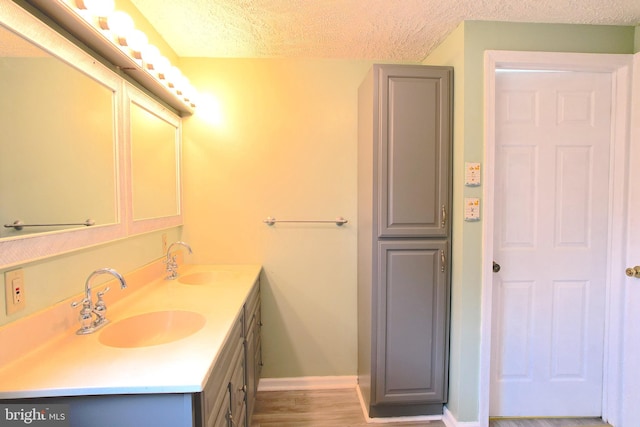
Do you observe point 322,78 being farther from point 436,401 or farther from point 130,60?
point 436,401

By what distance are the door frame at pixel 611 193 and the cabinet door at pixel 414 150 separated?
0.21m

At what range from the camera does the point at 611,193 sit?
5.74ft

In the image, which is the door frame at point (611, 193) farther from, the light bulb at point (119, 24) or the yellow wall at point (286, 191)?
the light bulb at point (119, 24)

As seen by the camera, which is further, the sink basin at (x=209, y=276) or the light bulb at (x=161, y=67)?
the sink basin at (x=209, y=276)

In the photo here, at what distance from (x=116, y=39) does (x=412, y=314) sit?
200 centimetres

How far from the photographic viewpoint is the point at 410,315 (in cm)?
178

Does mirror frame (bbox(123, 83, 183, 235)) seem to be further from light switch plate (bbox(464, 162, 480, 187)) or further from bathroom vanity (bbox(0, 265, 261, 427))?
light switch plate (bbox(464, 162, 480, 187))

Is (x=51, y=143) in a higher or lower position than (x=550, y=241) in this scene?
higher

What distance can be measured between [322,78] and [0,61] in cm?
169

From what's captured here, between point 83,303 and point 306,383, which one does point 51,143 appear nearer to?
point 83,303

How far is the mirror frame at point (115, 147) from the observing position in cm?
89

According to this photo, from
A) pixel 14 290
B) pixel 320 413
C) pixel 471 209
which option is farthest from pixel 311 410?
pixel 14 290

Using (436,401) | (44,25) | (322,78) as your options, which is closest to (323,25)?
(322,78)

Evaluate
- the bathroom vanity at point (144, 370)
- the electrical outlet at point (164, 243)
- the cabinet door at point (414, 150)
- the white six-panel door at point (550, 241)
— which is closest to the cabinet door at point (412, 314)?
the cabinet door at point (414, 150)
